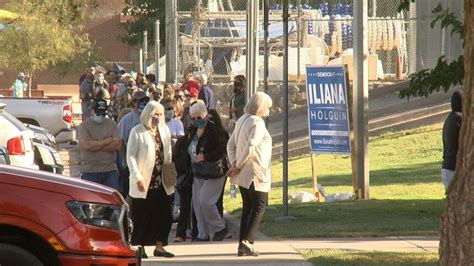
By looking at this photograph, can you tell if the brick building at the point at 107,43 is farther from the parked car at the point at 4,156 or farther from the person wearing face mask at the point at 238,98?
the parked car at the point at 4,156

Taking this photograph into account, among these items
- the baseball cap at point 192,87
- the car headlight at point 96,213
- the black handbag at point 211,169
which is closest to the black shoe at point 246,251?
the black handbag at point 211,169

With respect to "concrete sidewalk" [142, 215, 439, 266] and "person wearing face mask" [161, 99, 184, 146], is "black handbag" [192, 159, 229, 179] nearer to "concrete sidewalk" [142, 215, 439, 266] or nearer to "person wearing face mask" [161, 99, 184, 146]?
"concrete sidewalk" [142, 215, 439, 266]

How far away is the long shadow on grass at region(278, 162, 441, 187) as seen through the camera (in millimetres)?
22233

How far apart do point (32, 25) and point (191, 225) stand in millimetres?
32276

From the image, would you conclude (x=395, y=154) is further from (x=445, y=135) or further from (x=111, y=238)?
(x=111, y=238)

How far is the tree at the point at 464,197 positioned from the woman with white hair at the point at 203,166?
720 cm

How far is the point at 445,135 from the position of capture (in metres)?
15.1

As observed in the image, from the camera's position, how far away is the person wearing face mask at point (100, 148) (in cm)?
1538

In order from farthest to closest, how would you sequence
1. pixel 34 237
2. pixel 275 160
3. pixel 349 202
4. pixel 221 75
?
pixel 221 75, pixel 275 160, pixel 349 202, pixel 34 237

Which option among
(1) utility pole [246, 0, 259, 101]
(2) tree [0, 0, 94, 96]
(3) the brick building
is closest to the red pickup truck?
(1) utility pole [246, 0, 259, 101]

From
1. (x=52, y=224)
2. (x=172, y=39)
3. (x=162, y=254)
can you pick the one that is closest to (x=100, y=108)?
(x=162, y=254)

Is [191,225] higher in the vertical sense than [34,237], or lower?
lower

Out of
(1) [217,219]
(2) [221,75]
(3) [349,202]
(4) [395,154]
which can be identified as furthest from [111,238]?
(2) [221,75]

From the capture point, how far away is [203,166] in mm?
15609
